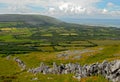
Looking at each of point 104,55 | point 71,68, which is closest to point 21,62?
point 104,55

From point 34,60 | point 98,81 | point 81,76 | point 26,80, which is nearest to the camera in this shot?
point 98,81

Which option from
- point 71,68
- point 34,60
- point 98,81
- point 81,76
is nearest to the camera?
point 98,81

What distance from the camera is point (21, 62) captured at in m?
141

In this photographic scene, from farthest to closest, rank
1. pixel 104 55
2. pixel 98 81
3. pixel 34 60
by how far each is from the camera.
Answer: pixel 34 60 < pixel 104 55 < pixel 98 81

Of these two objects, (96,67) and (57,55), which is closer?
(96,67)

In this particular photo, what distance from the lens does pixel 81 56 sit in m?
139

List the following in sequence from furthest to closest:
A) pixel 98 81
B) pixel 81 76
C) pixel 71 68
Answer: pixel 71 68 < pixel 81 76 < pixel 98 81

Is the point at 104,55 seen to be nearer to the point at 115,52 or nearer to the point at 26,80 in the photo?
the point at 115,52

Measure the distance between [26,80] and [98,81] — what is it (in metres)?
21.0

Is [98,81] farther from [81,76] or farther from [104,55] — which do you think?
[104,55]

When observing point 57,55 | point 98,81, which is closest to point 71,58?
point 57,55

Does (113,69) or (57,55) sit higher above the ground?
(113,69)

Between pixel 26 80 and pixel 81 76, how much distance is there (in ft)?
51.1

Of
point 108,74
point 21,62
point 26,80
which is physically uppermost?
point 108,74
